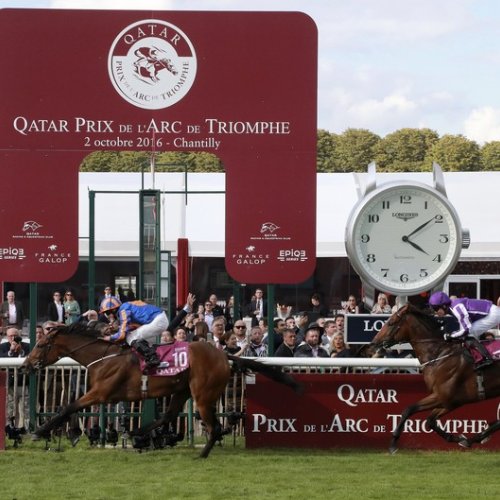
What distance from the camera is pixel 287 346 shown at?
12156 millimetres

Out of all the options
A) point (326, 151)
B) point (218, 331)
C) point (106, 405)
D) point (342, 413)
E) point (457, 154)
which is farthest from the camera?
point (326, 151)

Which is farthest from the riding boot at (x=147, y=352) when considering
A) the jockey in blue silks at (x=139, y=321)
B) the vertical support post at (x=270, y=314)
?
the vertical support post at (x=270, y=314)

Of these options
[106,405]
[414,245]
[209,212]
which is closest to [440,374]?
[414,245]

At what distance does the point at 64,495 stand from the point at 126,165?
48.1 meters

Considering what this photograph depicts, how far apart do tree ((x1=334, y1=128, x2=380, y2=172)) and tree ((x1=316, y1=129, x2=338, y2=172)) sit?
11.9 inches

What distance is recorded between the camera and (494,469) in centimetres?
989

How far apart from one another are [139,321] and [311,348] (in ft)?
6.33

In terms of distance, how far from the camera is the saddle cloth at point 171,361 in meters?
10.9

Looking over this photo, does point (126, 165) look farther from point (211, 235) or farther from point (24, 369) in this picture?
point (24, 369)

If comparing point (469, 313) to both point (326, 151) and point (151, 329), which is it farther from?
point (326, 151)

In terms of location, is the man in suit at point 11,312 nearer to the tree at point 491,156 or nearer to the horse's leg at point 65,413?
the horse's leg at point 65,413

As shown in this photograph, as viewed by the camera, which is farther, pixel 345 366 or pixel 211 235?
pixel 211 235

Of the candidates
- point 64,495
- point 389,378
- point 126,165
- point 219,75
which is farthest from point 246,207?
point 126,165

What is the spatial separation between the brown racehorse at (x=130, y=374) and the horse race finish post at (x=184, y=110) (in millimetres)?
1052
